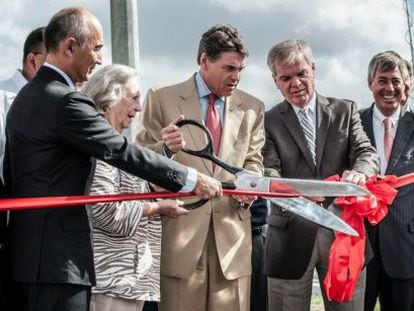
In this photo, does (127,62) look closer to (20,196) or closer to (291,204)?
(291,204)

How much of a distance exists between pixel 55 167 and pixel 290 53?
1919 millimetres

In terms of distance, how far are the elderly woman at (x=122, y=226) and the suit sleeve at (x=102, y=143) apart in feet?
1.55

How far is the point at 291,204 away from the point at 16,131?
1.42 meters

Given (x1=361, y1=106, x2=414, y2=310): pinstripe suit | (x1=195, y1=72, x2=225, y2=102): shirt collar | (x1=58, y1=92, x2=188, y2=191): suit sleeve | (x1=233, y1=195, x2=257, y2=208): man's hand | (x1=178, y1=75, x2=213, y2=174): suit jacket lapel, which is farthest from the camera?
(x1=361, y1=106, x2=414, y2=310): pinstripe suit

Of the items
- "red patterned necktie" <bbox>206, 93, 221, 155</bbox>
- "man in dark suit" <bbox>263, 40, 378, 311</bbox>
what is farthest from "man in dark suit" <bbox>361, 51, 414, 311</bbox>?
"red patterned necktie" <bbox>206, 93, 221, 155</bbox>

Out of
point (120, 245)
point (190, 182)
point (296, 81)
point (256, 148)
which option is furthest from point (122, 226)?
point (296, 81)

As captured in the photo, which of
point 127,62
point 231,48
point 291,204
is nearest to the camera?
point 291,204

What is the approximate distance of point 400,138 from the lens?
16.9 feet

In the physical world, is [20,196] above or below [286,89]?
below

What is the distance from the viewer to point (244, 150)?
4574 millimetres

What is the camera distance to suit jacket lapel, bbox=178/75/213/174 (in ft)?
14.8

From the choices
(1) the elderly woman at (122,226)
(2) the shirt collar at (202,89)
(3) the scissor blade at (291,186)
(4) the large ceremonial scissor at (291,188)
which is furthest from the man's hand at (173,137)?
(2) the shirt collar at (202,89)

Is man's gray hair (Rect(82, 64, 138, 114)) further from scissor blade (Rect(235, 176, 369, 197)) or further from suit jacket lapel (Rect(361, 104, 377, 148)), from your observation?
suit jacket lapel (Rect(361, 104, 377, 148))

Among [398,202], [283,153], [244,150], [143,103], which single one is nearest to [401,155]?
[398,202]
